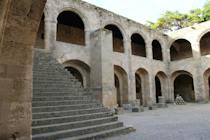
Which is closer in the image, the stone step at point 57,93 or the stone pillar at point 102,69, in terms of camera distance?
the stone step at point 57,93

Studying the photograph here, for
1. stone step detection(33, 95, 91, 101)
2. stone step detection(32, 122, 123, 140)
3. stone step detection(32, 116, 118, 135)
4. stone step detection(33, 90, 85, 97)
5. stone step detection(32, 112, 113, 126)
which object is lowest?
stone step detection(32, 122, 123, 140)

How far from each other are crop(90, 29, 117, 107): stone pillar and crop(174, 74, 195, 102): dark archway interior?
15.3 metres

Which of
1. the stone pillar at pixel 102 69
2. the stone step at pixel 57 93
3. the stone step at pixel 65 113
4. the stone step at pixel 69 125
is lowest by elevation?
the stone step at pixel 69 125

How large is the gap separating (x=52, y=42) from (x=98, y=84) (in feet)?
11.9

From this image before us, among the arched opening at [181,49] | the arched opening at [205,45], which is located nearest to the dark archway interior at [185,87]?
the arched opening at [181,49]

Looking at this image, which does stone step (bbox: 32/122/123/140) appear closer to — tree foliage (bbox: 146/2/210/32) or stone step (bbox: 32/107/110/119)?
stone step (bbox: 32/107/110/119)

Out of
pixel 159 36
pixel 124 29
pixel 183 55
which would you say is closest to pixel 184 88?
pixel 183 55

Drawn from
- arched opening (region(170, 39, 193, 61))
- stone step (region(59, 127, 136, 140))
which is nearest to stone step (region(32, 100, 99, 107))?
stone step (region(59, 127, 136, 140))

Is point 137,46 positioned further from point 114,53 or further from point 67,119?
point 67,119

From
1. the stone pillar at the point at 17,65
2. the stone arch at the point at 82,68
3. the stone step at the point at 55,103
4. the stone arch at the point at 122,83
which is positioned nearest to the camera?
the stone pillar at the point at 17,65

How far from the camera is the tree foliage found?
2652 cm

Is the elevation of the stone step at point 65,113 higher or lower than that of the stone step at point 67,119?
higher

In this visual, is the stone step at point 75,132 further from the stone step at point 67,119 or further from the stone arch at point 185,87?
the stone arch at point 185,87

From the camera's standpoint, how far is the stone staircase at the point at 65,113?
4.73 meters
